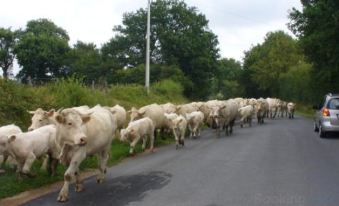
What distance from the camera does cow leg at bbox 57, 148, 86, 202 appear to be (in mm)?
11016

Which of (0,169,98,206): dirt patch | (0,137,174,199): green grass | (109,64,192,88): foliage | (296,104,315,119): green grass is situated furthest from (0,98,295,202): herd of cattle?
(109,64,192,88): foliage

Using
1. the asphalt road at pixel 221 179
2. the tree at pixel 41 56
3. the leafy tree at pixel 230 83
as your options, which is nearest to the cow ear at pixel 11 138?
the asphalt road at pixel 221 179

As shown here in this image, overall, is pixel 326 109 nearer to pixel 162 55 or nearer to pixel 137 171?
pixel 137 171

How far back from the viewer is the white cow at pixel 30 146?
1305 centimetres

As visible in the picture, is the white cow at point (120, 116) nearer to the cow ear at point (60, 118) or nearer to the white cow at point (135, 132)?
the white cow at point (135, 132)

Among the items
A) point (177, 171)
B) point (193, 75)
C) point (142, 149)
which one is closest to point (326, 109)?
point (142, 149)

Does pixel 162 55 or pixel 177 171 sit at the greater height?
pixel 162 55

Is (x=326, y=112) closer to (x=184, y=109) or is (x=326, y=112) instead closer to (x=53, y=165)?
(x=184, y=109)

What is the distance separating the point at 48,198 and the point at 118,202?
161 centimetres

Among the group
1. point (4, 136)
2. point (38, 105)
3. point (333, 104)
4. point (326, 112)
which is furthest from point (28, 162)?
point (333, 104)

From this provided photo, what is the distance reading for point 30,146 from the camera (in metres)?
13.2

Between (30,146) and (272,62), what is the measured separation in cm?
8691

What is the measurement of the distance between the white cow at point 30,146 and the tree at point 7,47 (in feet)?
217

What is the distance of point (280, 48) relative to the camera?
9631 centimetres
